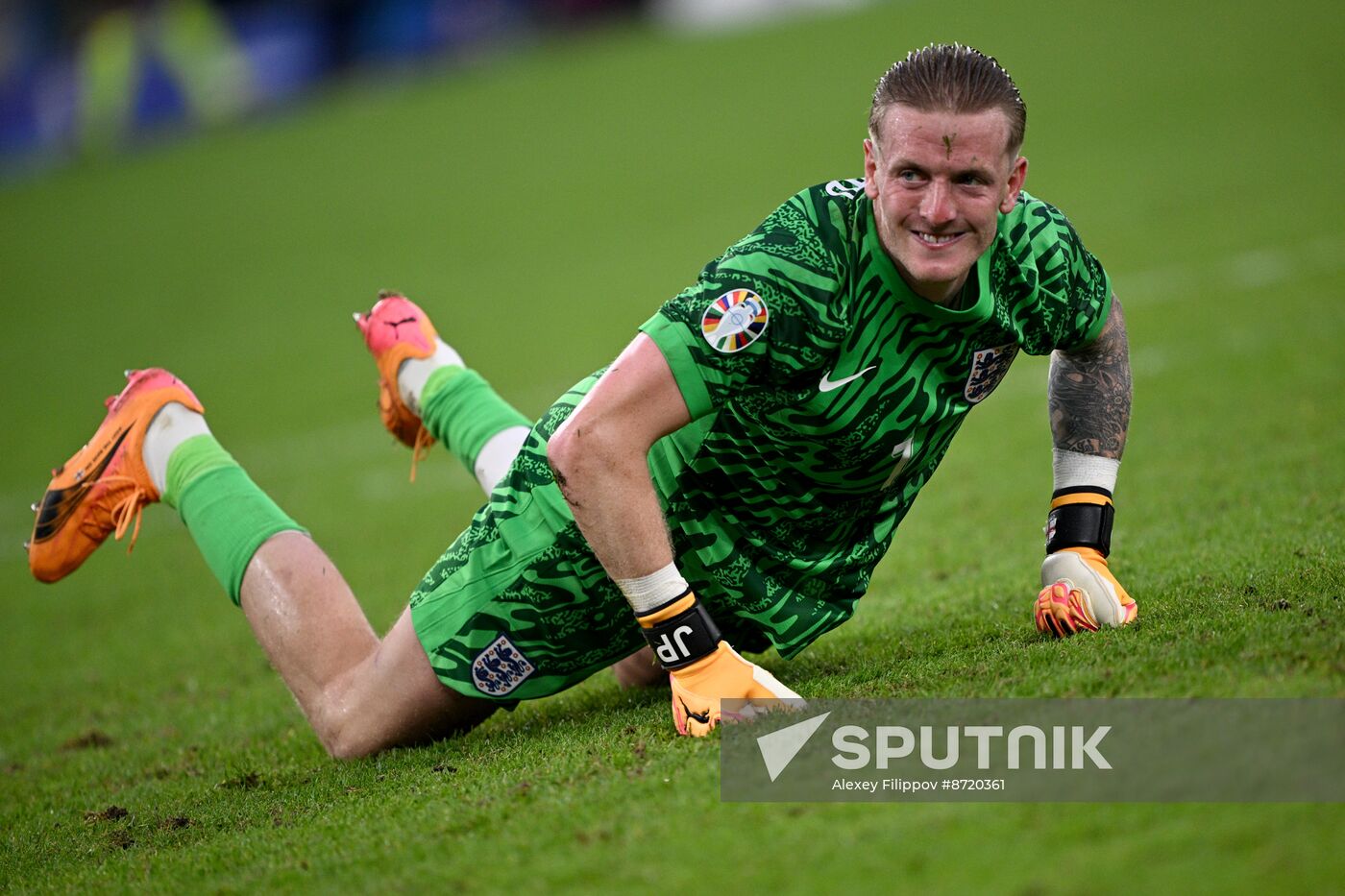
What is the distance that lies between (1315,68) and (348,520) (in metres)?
12.1

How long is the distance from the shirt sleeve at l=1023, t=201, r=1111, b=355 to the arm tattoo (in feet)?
0.44

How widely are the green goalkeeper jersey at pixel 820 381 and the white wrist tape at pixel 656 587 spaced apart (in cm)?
37

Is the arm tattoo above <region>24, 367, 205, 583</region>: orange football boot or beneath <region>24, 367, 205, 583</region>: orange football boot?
above

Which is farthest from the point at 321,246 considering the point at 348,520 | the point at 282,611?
the point at 282,611

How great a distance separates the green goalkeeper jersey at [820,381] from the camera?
342 centimetres

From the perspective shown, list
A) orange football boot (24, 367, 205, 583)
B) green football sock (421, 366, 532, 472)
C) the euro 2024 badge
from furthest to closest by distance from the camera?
1. green football sock (421, 366, 532, 472)
2. orange football boot (24, 367, 205, 583)
3. the euro 2024 badge

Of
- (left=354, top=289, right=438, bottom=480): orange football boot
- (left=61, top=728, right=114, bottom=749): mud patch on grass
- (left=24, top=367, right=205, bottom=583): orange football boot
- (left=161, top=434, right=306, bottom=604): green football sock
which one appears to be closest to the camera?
(left=161, top=434, right=306, bottom=604): green football sock

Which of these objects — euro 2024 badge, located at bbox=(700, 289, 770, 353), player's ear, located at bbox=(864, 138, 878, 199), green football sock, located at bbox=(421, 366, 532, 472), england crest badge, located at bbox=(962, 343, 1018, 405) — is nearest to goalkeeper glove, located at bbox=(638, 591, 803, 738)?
euro 2024 badge, located at bbox=(700, 289, 770, 353)

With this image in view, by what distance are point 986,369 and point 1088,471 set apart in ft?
1.88

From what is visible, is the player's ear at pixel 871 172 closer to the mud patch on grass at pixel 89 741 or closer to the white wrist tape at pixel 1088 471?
the white wrist tape at pixel 1088 471

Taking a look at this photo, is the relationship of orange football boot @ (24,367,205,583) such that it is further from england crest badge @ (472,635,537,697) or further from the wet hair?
the wet hair

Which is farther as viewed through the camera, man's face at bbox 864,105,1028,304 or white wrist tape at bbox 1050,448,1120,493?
white wrist tape at bbox 1050,448,1120,493

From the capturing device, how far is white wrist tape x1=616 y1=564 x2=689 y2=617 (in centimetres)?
351

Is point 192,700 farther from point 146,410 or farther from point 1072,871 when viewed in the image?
point 1072,871
